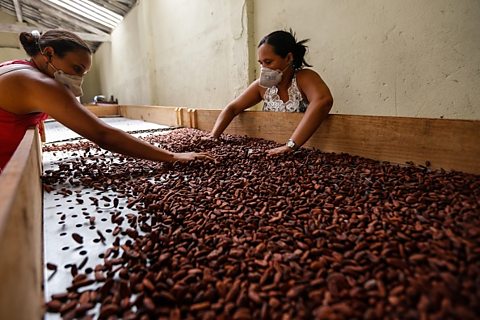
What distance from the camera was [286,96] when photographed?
2.49m

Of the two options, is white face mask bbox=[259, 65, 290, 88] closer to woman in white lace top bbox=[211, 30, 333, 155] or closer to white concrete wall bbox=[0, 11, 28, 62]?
woman in white lace top bbox=[211, 30, 333, 155]

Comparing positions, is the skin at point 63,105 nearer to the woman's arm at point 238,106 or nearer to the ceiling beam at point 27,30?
the woman's arm at point 238,106

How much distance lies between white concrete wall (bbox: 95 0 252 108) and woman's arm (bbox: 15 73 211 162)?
2.51m

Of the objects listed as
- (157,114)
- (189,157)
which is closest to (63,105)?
(189,157)

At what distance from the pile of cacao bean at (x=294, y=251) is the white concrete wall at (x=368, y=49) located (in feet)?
3.15

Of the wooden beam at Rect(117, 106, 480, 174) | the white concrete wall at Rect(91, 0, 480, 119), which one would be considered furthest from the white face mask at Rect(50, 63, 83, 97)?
the white concrete wall at Rect(91, 0, 480, 119)

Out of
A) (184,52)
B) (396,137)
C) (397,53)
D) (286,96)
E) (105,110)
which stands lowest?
(396,137)

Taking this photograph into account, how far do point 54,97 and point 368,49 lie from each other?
7.66ft

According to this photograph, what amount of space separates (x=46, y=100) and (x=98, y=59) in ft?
48.1

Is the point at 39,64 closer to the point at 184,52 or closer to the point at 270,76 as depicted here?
the point at 270,76

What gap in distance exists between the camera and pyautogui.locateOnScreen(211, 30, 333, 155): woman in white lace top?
1.99m

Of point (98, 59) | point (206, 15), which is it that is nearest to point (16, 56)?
point (98, 59)

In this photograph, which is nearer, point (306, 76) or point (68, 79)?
point (68, 79)

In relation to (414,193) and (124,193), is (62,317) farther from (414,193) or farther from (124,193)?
(414,193)
